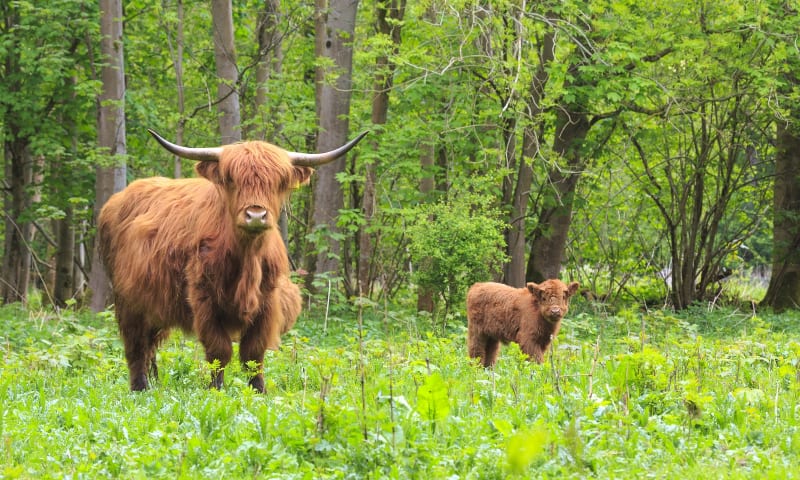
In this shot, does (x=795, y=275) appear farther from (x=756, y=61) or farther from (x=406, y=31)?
(x=406, y=31)

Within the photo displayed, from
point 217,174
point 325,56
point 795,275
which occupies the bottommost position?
point 795,275

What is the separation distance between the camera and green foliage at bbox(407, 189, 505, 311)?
42.8 feet

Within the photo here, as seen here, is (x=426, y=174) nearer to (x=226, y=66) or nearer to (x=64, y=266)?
(x=226, y=66)

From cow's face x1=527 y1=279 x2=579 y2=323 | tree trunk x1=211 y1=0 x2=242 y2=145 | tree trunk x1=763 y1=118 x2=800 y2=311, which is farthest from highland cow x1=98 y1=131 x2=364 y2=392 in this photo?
tree trunk x1=763 y1=118 x2=800 y2=311

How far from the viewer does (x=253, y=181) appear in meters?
7.14

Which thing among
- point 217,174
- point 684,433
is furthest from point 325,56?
point 684,433

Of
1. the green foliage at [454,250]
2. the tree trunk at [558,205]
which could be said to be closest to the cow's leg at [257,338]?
the green foliage at [454,250]

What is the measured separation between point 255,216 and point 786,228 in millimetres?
14553

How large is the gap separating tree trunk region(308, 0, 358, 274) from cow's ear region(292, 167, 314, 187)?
7.96m

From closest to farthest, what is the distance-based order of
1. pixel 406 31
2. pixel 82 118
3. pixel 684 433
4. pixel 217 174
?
pixel 684 433 < pixel 217 174 < pixel 406 31 < pixel 82 118

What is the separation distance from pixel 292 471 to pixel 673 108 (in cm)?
1314

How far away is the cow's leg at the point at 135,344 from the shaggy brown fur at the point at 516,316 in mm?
3513

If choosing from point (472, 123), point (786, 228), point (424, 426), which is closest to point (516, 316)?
point (424, 426)

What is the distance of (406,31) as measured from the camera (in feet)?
60.2
